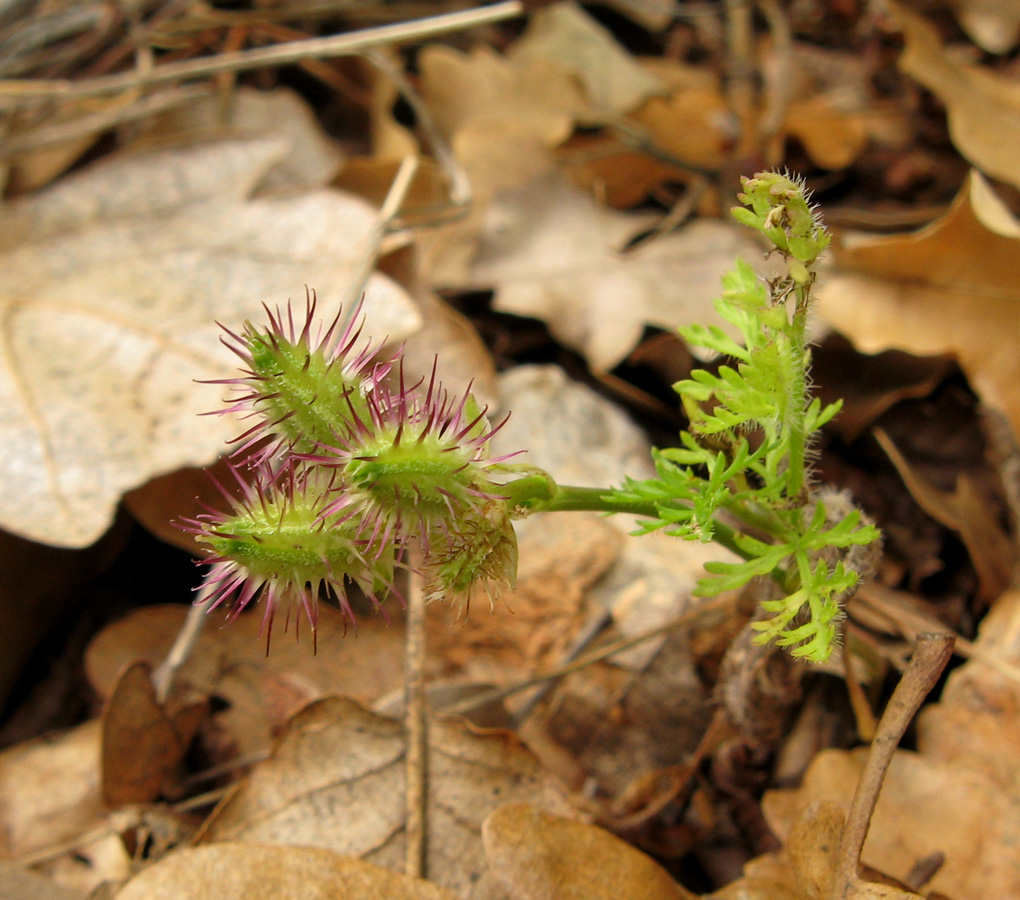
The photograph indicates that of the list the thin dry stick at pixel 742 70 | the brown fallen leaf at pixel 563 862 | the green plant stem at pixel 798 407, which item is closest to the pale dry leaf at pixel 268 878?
the brown fallen leaf at pixel 563 862

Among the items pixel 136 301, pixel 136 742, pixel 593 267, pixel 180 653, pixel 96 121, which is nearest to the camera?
pixel 136 742

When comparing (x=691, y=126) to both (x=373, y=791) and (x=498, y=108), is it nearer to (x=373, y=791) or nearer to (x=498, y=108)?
(x=498, y=108)

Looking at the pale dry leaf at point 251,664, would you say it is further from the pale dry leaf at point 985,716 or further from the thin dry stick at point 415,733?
the pale dry leaf at point 985,716

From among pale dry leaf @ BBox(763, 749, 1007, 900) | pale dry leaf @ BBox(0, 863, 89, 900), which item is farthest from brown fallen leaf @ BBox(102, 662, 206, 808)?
pale dry leaf @ BBox(763, 749, 1007, 900)

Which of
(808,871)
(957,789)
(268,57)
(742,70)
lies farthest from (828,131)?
(808,871)

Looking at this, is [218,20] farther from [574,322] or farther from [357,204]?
[574,322]

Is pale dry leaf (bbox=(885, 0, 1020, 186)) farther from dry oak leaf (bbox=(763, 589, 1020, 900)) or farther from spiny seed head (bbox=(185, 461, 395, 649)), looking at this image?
spiny seed head (bbox=(185, 461, 395, 649))
